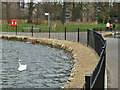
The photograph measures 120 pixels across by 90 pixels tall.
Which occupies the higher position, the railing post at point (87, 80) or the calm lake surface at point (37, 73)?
the railing post at point (87, 80)

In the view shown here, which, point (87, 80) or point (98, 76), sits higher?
point (87, 80)

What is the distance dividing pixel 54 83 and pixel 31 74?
1.68m

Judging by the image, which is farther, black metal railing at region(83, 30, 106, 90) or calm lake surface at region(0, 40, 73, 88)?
calm lake surface at region(0, 40, 73, 88)

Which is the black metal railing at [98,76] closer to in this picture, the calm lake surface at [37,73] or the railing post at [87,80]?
→ the railing post at [87,80]

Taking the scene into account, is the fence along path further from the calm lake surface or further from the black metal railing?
the calm lake surface

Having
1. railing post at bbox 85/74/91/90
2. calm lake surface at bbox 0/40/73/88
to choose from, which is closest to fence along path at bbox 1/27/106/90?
railing post at bbox 85/74/91/90

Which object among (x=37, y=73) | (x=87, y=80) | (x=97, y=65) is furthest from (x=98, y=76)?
(x=37, y=73)

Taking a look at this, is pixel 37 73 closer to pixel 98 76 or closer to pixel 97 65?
pixel 98 76

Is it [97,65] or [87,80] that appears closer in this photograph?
[87,80]

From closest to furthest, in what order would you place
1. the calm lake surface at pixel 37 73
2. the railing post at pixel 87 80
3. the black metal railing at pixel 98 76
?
the railing post at pixel 87 80
the black metal railing at pixel 98 76
the calm lake surface at pixel 37 73

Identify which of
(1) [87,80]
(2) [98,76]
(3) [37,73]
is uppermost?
(1) [87,80]

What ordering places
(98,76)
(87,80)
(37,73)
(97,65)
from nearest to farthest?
(87,80)
(97,65)
(98,76)
(37,73)

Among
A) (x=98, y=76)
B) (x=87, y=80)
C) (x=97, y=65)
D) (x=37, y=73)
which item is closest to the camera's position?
(x=87, y=80)

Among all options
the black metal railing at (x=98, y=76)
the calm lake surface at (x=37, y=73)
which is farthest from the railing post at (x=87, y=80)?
the calm lake surface at (x=37, y=73)
